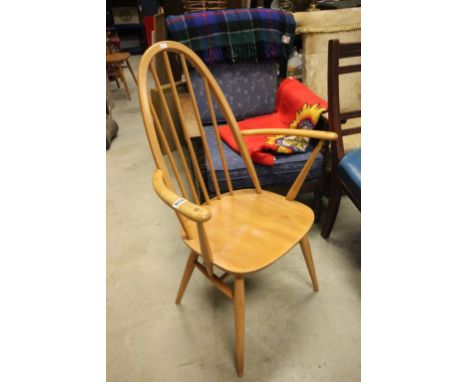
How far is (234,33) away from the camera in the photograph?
67.2 inches

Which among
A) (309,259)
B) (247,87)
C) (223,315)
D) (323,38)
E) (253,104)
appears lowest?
(223,315)

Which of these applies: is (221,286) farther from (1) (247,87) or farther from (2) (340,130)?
(1) (247,87)

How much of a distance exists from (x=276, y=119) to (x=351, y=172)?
26.4 inches

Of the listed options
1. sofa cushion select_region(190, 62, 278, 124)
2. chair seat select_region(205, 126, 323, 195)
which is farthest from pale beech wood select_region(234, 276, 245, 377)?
sofa cushion select_region(190, 62, 278, 124)

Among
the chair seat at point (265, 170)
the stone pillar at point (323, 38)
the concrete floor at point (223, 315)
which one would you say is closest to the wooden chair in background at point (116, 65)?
the stone pillar at point (323, 38)

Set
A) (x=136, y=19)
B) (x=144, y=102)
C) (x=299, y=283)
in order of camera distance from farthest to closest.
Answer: (x=136, y=19)
(x=299, y=283)
(x=144, y=102)

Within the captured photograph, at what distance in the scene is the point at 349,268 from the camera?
146 centimetres

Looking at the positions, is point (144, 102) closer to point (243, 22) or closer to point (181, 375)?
point (181, 375)

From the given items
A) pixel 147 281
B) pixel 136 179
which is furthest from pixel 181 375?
pixel 136 179

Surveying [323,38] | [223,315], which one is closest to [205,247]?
[223,315]

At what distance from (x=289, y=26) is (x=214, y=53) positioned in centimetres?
50

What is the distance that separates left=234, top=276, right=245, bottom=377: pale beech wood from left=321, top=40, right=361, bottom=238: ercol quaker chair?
Result: 2.10 ft

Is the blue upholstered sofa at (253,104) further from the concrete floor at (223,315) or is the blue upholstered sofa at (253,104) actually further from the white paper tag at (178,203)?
the white paper tag at (178,203)

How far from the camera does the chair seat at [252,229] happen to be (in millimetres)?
926
